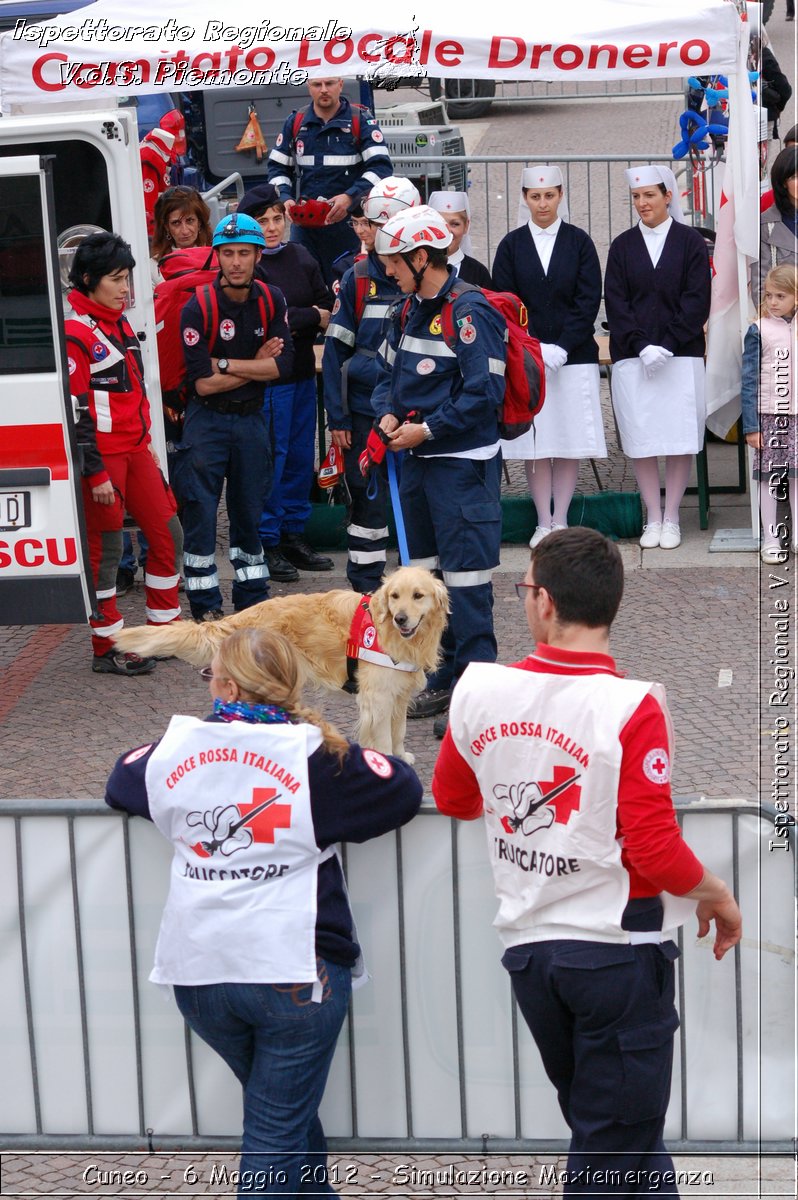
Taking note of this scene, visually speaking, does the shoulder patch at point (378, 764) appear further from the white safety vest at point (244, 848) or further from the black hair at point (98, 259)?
the black hair at point (98, 259)

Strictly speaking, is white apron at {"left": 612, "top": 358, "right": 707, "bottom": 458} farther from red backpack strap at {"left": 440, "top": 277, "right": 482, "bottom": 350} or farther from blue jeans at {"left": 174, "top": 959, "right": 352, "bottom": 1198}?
blue jeans at {"left": 174, "top": 959, "right": 352, "bottom": 1198}

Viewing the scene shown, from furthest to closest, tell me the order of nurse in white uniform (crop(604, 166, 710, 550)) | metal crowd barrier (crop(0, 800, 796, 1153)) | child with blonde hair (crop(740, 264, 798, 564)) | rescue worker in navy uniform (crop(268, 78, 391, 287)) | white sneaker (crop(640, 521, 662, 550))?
rescue worker in navy uniform (crop(268, 78, 391, 287))
white sneaker (crop(640, 521, 662, 550))
nurse in white uniform (crop(604, 166, 710, 550))
child with blonde hair (crop(740, 264, 798, 564))
metal crowd barrier (crop(0, 800, 796, 1153))

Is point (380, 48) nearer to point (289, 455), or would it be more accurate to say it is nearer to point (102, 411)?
point (289, 455)

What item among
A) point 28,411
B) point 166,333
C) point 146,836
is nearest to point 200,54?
point 166,333

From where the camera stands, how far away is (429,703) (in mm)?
7340

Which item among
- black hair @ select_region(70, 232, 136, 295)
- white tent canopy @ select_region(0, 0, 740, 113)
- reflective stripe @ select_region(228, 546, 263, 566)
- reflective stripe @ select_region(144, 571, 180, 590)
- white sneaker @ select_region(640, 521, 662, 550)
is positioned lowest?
white sneaker @ select_region(640, 521, 662, 550)

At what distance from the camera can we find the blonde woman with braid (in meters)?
3.40

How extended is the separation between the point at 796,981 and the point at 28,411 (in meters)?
4.30

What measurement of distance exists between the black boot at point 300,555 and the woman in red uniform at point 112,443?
121 centimetres

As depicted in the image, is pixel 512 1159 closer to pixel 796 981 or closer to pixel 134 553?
pixel 796 981

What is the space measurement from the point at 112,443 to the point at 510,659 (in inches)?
85.0

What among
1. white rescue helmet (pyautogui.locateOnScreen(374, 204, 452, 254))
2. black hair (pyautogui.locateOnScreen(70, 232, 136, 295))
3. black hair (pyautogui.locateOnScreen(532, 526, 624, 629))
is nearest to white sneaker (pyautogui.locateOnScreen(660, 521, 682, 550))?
white rescue helmet (pyautogui.locateOnScreen(374, 204, 452, 254))

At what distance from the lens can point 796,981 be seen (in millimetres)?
3713

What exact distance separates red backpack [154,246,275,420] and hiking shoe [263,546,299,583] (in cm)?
107
